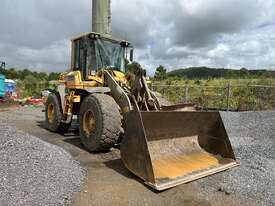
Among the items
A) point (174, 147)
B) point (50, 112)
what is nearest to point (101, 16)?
point (50, 112)

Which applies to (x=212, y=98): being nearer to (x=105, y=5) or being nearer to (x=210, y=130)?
(x=105, y=5)

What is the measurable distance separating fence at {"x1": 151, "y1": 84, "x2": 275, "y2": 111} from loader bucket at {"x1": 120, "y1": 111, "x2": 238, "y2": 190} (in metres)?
9.06

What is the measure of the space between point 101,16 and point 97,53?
11.0ft

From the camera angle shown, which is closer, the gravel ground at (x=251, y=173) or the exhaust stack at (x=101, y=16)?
the gravel ground at (x=251, y=173)

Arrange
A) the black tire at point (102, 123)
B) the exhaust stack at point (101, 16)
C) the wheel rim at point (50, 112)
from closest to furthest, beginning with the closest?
the black tire at point (102, 123)
the wheel rim at point (50, 112)
the exhaust stack at point (101, 16)

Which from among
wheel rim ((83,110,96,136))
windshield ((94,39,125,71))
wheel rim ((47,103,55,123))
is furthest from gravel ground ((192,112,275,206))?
wheel rim ((47,103,55,123))

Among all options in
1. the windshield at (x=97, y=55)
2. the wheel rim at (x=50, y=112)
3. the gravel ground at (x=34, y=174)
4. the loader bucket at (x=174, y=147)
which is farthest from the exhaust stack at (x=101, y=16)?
the gravel ground at (x=34, y=174)

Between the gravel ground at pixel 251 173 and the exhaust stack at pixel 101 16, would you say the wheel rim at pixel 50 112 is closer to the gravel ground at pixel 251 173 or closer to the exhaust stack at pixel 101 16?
the exhaust stack at pixel 101 16

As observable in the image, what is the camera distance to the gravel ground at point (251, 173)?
439 centimetres

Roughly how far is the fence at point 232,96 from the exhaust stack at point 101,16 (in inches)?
275

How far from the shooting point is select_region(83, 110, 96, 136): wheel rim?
660 cm

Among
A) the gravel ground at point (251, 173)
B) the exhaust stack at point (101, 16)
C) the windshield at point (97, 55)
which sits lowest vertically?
the gravel ground at point (251, 173)

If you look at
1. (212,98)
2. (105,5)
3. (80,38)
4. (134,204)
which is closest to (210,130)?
(134,204)

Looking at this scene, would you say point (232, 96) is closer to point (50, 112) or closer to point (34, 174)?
point (50, 112)
